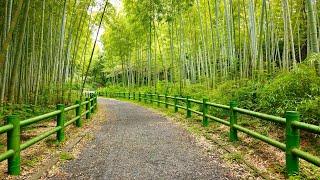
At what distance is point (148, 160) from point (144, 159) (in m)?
0.09

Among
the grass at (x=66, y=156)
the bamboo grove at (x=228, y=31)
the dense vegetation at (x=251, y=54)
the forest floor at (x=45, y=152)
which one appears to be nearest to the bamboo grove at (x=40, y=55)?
the forest floor at (x=45, y=152)

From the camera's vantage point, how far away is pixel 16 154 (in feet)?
14.5

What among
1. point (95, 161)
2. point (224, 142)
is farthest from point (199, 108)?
point (95, 161)

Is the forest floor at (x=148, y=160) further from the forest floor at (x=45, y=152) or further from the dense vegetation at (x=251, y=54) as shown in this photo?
the dense vegetation at (x=251, y=54)

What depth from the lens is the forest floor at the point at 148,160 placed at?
4.51 m

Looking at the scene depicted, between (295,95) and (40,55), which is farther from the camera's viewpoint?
(40,55)

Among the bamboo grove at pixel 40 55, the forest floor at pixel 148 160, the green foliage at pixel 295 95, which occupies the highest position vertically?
the bamboo grove at pixel 40 55

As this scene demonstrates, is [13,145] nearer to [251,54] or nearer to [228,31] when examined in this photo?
[251,54]

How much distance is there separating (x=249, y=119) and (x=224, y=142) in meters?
1.88

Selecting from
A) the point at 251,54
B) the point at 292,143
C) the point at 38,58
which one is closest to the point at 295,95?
the point at 292,143

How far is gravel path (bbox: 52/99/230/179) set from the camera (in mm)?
4527

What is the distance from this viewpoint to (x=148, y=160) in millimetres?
5305

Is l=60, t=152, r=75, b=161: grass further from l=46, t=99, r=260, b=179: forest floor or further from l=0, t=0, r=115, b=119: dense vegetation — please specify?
l=0, t=0, r=115, b=119: dense vegetation

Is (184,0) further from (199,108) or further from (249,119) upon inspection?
(249,119)
